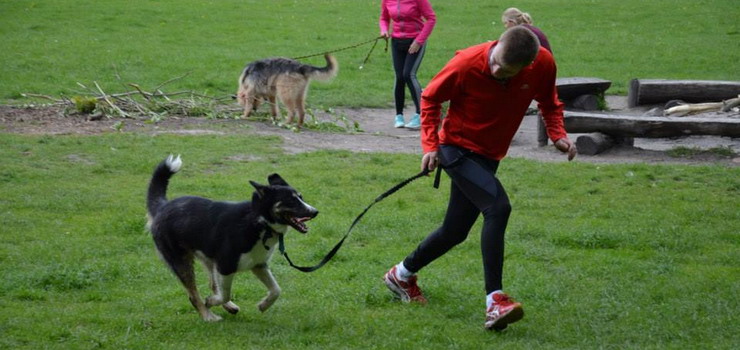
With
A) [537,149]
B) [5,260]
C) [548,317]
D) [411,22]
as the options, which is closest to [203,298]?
[5,260]

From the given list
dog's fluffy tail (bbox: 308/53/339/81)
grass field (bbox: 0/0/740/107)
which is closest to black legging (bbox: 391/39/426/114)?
dog's fluffy tail (bbox: 308/53/339/81)

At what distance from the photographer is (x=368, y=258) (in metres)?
8.16

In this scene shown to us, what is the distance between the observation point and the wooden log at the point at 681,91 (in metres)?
15.1

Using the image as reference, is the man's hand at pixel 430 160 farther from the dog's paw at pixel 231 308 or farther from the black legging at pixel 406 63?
the black legging at pixel 406 63

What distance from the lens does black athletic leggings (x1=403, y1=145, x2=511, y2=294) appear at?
19.9 ft

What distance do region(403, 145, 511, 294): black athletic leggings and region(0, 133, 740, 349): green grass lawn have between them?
1.71 feet

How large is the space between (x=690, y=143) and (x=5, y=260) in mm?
9657

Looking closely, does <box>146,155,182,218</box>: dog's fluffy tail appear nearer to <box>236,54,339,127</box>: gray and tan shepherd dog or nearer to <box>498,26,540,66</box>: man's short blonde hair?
<box>498,26,540,66</box>: man's short blonde hair

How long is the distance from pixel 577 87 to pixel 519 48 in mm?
10007

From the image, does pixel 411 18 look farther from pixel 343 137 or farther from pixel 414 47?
pixel 343 137

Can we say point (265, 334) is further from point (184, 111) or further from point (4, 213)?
point (184, 111)

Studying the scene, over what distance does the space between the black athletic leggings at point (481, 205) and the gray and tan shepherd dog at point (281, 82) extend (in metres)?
8.62

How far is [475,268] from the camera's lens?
25.9 ft

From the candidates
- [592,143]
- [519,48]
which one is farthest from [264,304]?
[592,143]
